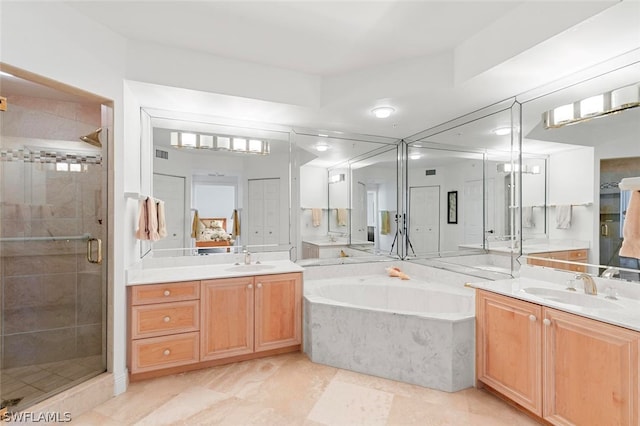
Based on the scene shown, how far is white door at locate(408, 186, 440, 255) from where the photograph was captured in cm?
354

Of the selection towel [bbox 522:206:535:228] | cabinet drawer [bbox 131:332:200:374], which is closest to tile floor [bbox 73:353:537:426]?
cabinet drawer [bbox 131:332:200:374]

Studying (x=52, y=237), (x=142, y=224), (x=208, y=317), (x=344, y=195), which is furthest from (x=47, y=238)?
(x=344, y=195)

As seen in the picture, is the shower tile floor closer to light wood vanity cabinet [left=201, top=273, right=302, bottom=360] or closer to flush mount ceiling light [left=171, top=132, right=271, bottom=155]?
light wood vanity cabinet [left=201, top=273, right=302, bottom=360]

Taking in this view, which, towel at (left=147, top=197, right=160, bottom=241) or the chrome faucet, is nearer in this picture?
the chrome faucet

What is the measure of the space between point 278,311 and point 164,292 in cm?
98

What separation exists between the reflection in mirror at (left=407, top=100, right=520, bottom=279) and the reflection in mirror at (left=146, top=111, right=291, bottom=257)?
165cm

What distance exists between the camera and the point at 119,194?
7.14 ft

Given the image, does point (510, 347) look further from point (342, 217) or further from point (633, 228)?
point (342, 217)

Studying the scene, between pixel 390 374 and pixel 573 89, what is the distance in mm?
2504

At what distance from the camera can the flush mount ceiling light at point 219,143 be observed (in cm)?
298

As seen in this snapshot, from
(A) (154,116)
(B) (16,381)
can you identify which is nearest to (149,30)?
(A) (154,116)

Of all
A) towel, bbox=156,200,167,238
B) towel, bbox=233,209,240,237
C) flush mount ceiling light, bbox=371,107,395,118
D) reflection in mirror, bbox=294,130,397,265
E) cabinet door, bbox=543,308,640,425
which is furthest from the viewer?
reflection in mirror, bbox=294,130,397,265

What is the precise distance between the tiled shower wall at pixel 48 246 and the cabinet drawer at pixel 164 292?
10.3 inches

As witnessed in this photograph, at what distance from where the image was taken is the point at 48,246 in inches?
98.8
